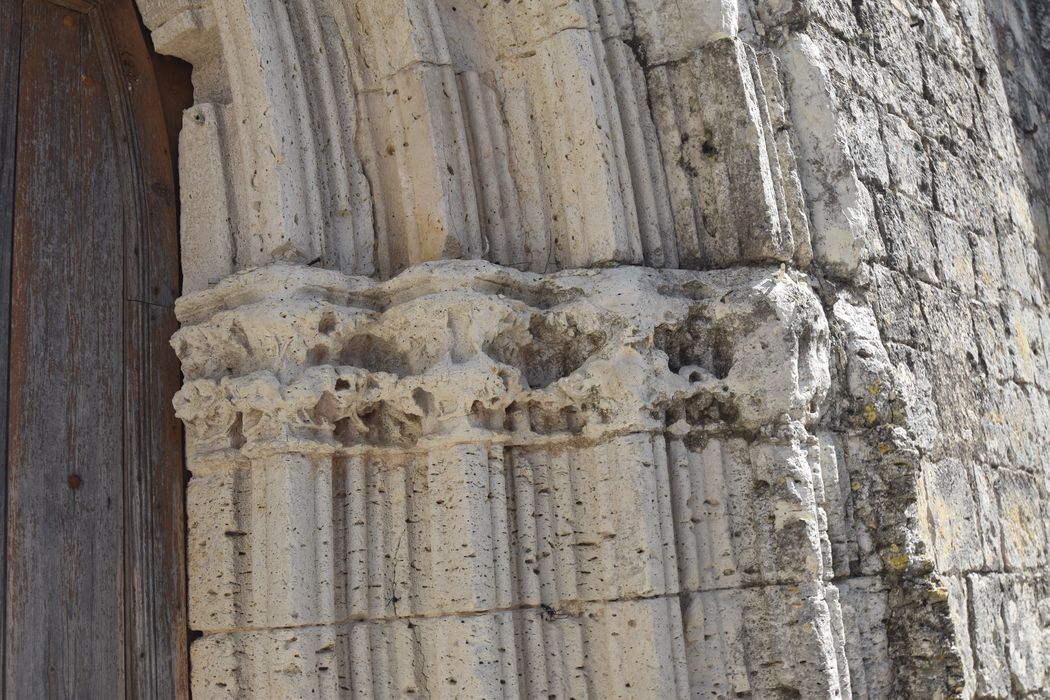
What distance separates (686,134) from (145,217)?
129cm

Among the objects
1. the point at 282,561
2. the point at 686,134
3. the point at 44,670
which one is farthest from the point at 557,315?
the point at 44,670

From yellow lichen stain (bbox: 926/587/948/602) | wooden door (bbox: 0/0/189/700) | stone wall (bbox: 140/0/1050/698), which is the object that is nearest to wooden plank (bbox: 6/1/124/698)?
wooden door (bbox: 0/0/189/700)

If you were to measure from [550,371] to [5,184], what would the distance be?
4.07ft

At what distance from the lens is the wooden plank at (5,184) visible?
8.08 feet

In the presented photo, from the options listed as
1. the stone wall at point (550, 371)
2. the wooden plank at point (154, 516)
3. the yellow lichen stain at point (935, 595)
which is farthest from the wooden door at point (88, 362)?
the yellow lichen stain at point (935, 595)

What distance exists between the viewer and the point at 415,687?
2488 mm

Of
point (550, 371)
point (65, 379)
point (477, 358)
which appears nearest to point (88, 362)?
point (65, 379)

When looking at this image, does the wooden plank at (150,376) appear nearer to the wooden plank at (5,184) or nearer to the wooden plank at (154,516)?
the wooden plank at (154,516)

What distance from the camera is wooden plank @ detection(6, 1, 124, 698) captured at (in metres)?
2.47

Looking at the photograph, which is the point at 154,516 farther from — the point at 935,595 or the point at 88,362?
the point at 935,595

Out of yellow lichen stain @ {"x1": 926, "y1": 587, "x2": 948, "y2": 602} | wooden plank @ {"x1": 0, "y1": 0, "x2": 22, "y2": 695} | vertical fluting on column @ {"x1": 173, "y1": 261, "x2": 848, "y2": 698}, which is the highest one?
wooden plank @ {"x1": 0, "y1": 0, "x2": 22, "y2": 695}

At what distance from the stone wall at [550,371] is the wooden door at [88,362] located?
0.12 metres

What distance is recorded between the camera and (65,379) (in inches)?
103

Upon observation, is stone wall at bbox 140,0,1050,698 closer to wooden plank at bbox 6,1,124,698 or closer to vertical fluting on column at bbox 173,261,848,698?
vertical fluting on column at bbox 173,261,848,698
